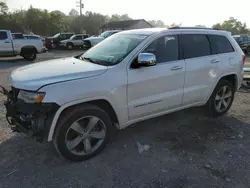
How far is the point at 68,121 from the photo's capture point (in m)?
2.85

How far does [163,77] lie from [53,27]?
47.9 metres

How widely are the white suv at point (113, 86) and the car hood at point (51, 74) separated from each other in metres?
0.01

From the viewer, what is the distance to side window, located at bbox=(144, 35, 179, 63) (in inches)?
139

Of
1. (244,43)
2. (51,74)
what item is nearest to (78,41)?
(244,43)

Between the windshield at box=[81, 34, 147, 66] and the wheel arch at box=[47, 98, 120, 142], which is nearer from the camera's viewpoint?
the wheel arch at box=[47, 98, 120, 142]

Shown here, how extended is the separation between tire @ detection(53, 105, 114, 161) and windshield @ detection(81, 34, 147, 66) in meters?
0.78

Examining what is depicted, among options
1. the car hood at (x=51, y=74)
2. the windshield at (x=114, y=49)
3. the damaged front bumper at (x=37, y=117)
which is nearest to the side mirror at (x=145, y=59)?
A: the windshield at (x=114, y=49)

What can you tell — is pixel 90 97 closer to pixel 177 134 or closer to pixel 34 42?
pixel 177 134

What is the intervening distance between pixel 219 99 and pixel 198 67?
3.53 feet

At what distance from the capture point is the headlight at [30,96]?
2602mm

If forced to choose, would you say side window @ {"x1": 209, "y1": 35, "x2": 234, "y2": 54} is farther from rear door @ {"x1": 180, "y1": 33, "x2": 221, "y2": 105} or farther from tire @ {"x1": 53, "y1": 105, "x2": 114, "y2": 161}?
tire @ {"x1": 53, "y1": 105, "x2": 114, "y2": 161}

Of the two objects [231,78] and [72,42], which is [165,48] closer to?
[231,78]

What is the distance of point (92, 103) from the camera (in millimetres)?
3064

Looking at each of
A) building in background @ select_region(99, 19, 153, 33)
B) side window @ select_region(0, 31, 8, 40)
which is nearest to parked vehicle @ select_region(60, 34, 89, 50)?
side window @ select_region(0, 31, 8, 40)
